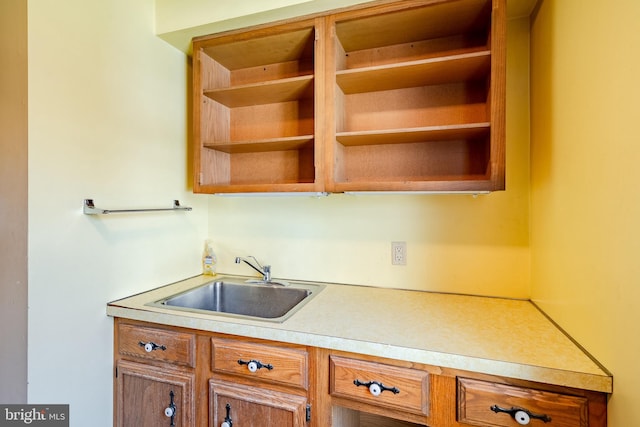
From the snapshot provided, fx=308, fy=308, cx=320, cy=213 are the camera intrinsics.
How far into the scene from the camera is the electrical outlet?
159 centimetres

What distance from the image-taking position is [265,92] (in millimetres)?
1583

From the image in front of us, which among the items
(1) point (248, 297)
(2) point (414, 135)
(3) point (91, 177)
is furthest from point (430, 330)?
(3) point (91, 177)

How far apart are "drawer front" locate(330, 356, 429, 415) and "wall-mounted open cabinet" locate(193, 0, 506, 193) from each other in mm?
681

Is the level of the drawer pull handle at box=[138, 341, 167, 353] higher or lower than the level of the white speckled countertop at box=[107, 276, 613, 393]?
lower

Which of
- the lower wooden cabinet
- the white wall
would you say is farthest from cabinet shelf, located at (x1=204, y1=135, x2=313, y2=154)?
the lower wooden cabinet

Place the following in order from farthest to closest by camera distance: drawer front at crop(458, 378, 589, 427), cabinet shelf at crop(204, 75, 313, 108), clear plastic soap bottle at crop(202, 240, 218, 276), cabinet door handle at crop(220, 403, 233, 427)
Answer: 1. clear plastic soap bottle at crop(202, 240, 218, 276)
2. cabinet shelf at crop(204, 75, 313, 108)
3. cabinet door handle at crop(220, 403, 233, 427)
4. drawer front at crop(458, 378, 589, 427)

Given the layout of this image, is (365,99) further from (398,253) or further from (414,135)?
(398,253)

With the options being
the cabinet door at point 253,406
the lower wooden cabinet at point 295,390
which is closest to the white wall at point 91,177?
the lower wooden cabinet at point 295,390

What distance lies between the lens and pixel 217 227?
1.97m

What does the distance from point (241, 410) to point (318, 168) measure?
3.33 ft

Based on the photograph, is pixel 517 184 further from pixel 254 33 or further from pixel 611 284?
pixel 254 33

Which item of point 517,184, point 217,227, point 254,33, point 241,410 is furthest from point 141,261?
point 517,184

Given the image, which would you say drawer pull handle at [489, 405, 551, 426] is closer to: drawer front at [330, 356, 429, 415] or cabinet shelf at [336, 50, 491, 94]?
drawer front at [330, 356, 429, 415]

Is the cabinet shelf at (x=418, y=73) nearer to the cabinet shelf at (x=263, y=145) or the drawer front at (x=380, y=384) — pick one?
the cabinet shelf at (x=263, y=145)
